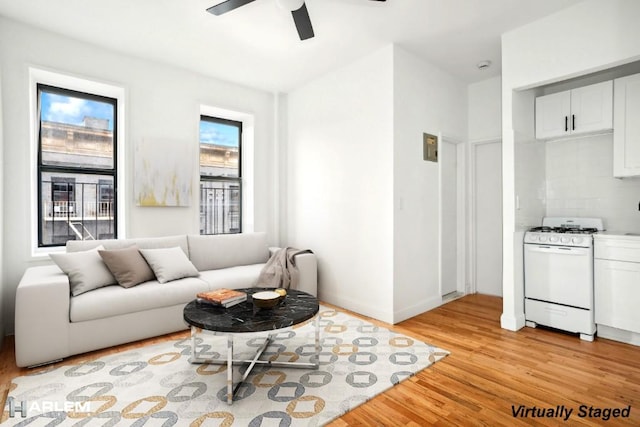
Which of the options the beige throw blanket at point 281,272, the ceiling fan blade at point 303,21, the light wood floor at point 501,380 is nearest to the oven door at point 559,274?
the light wood floor at point 501,380

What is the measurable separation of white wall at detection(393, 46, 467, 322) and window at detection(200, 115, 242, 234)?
250 centimetres

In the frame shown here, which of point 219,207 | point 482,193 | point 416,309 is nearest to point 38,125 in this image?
point 219,207

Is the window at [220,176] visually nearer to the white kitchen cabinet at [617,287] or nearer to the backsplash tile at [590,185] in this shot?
the backsplash tile at [590,185]

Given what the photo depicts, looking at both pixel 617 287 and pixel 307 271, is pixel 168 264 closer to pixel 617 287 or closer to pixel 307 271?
pixel 307 271

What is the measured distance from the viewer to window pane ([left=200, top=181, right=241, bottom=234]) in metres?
4.62

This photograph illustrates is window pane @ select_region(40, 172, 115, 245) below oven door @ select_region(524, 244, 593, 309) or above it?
above

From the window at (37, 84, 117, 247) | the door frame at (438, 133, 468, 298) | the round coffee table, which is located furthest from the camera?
the door frame at (438, 133, 468, 298)

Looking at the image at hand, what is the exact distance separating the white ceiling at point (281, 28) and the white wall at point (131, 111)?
0.18 m

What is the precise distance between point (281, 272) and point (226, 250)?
2.69 feet

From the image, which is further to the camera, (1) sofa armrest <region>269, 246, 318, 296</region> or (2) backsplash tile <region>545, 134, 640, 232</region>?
(1) sofa armrest <region>269, 246, 318, 296</region>

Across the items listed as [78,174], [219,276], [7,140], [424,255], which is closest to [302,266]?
[219,276]

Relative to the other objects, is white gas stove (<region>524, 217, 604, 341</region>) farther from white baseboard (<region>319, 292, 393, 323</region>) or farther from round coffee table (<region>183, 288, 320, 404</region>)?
round coffee table (<region>183, 288, 320, 404</region>)

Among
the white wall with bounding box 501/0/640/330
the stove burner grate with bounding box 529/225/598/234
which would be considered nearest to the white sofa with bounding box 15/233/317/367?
the white wall with bounding box 501/0/640/330

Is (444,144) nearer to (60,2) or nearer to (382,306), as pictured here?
(382,306)
